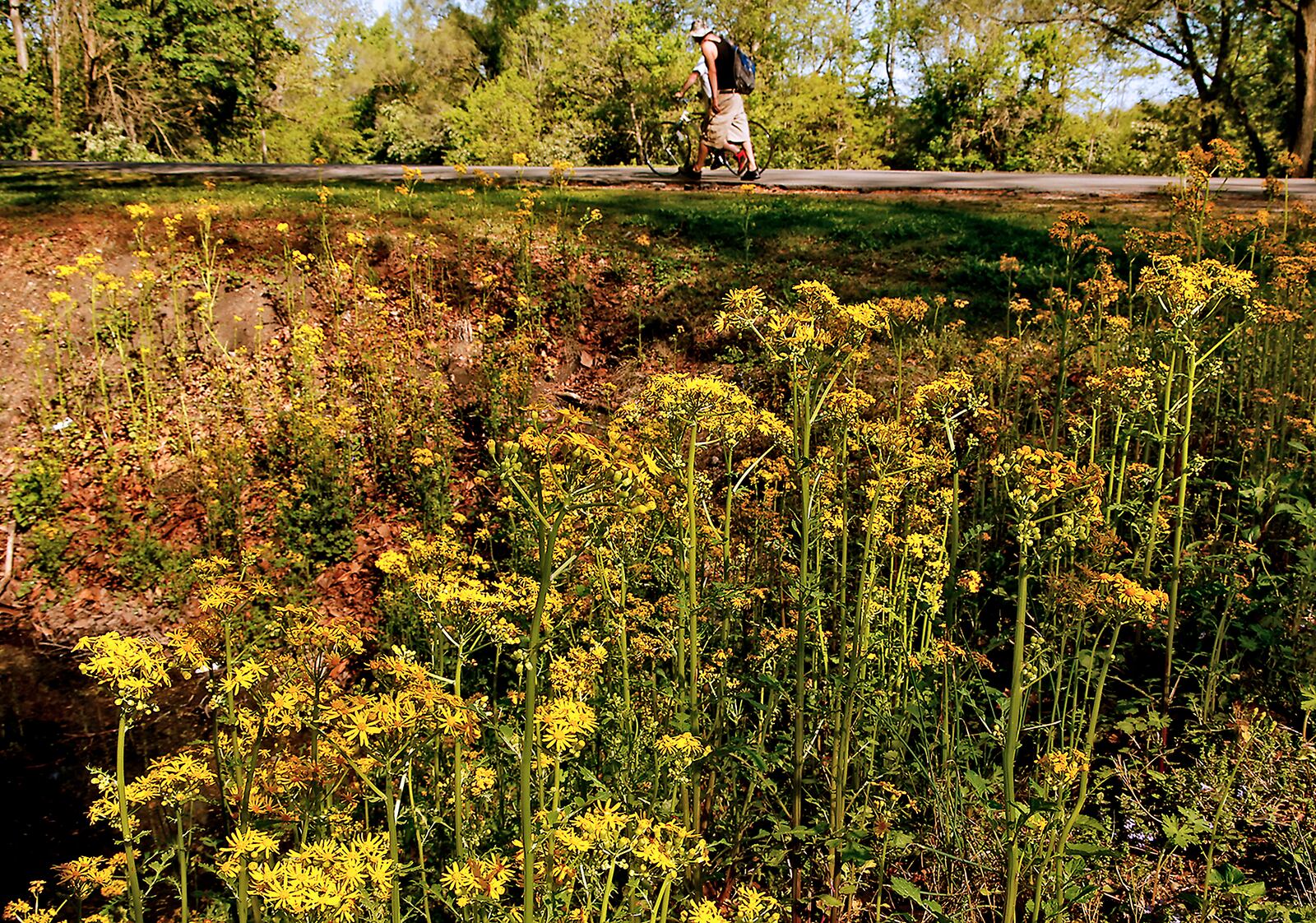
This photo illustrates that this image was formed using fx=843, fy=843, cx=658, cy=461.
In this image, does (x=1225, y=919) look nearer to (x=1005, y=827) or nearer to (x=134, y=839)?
(x=1005, y=827)

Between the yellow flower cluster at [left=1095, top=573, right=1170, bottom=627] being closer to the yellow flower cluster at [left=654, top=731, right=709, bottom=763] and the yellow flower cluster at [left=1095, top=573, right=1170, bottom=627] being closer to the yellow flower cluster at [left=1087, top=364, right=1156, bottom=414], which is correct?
the yellow flower cluster at [left=1087, top=364, right=1156, bottom=414]

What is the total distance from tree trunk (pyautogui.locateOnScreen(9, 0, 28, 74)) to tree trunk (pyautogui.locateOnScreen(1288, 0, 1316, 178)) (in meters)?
34.2

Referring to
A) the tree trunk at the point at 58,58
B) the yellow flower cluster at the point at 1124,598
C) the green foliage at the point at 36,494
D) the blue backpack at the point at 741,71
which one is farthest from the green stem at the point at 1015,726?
the tree trunk at the point at 58,58

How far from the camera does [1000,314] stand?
21.7 feet

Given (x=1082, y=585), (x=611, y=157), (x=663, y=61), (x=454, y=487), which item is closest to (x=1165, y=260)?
(x=1082, y=585)

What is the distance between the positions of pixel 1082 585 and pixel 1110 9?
24.9m

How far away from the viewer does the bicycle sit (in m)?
11.4

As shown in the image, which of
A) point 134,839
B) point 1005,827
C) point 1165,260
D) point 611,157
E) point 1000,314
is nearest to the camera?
point 134,839

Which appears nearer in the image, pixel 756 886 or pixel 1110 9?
pixel 756 886

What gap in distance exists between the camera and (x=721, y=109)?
10.8 meters

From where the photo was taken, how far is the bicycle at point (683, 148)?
449 inches

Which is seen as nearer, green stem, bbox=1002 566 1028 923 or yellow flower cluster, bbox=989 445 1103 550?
green stem, bbox=1002 566 1028 923

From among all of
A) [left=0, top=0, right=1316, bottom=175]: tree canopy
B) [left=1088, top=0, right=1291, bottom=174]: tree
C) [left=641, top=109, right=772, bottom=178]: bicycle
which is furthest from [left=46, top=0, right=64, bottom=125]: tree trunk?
[left=1088, top=0, right=1291, bottom=174]: tree

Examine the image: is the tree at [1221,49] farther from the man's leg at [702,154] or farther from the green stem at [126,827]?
the green stem at [126,827]
